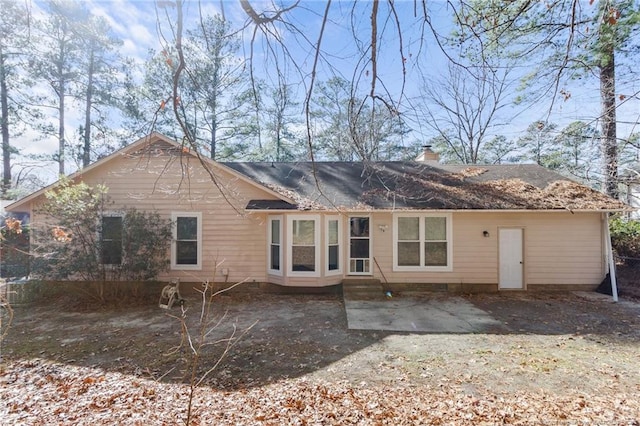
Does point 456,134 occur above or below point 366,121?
above

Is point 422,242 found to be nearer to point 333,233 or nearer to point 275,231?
point 333,233

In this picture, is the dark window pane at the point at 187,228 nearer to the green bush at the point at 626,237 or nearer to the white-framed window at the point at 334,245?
the white-framed window at the point at 334,245

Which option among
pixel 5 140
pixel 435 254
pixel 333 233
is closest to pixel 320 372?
pixel 333 233

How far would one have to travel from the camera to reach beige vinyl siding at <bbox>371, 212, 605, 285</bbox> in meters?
9.26

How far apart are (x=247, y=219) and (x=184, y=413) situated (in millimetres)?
6282

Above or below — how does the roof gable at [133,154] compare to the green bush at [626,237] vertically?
above

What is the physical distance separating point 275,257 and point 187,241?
9.08 ft

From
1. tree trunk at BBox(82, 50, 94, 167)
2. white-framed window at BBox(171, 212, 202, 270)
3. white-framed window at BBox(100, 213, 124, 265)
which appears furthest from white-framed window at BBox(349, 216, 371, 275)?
tree trunk at BBox(82, 50, 94, 167)

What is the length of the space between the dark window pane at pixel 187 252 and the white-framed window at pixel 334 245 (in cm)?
411

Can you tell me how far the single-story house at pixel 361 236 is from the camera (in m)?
9.24

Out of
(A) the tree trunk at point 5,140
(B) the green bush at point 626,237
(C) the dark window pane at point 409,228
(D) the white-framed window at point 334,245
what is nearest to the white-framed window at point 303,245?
(D) the white-framed window at point 334,245

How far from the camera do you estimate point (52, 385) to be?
14.5 ft

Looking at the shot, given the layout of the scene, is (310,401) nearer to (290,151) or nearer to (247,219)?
(247,219)

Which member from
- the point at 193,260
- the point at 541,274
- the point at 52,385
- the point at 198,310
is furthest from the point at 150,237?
the point at 541,274
